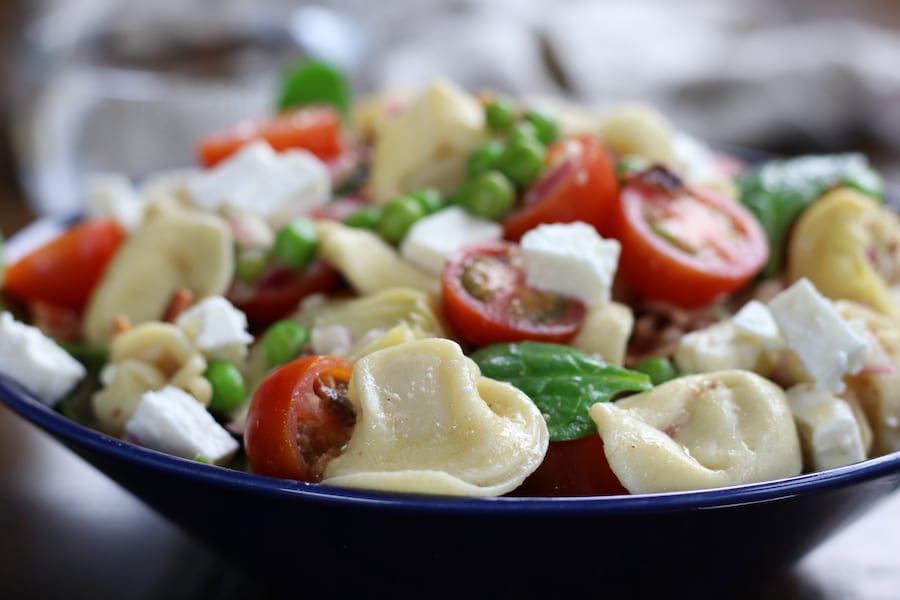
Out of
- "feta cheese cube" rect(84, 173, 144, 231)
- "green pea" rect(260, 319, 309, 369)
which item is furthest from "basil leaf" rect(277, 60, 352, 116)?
"green pea" rect(260, 319, 309, 369)

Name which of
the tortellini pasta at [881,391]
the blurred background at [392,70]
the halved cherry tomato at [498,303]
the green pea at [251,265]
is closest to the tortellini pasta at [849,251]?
the tortellini pasta at [881,391]

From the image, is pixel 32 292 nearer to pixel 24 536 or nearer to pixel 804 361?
pixel 24 536

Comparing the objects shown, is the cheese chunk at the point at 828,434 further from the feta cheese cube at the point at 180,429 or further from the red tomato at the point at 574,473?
the feta cheese cube at the point at 180,429

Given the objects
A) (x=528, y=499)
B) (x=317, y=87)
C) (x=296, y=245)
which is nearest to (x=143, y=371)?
(x=296, y=245)

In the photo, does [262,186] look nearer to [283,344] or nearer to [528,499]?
[283,344]

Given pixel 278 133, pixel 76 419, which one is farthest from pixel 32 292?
pixel 278 133

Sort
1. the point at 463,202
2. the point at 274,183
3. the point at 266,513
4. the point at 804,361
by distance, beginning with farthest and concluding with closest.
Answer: the point at 274,183 → the point at 463,202 → the point at 804,361 → the point at 266,513
